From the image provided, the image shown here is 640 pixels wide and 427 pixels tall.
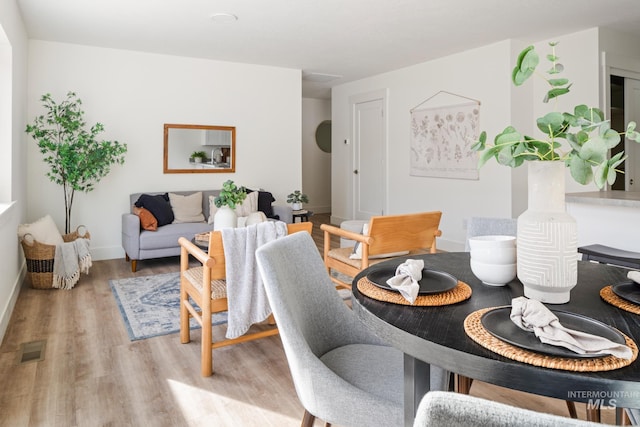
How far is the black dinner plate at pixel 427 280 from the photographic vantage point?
1258 millimetres

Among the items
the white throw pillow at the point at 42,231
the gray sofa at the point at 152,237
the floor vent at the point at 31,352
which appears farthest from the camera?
the gray sofa at the point at 152,237

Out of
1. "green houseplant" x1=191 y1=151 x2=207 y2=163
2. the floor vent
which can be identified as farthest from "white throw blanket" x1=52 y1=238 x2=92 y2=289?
"green houseplant" x1=191 y1=151 x2=207 y2=163

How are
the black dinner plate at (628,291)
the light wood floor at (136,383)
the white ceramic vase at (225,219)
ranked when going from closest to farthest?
1. the black dinner plate at (628,291)
2. the light wood floor at (136,383)
3. the white ceramic vase at (225,219)

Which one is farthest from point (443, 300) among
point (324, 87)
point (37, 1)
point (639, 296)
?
point (324, 87)

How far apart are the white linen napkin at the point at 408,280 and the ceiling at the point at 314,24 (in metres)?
3.10

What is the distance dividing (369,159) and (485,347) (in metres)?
6.45

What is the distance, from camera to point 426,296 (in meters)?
1.21

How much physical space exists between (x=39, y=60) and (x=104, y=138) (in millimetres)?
1028

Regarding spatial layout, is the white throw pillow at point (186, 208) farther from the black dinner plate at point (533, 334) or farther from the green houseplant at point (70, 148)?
the black dinner plate at point (533, 334)

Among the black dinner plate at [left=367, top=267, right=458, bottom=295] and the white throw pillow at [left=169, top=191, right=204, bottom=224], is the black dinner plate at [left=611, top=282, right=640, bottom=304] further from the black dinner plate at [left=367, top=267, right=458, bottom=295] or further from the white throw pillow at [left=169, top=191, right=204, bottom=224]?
the white throw pillow at [left=169, top=191, right=204, bottom=224]

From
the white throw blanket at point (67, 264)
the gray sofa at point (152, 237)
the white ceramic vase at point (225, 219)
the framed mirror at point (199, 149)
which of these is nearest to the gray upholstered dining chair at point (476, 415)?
the white ceramic vase at point (225, 219)

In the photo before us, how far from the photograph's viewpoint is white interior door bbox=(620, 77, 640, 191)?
5027 millimetres

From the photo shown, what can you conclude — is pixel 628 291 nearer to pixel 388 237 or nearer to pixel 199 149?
pixel 388 237

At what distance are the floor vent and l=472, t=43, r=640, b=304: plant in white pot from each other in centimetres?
269
